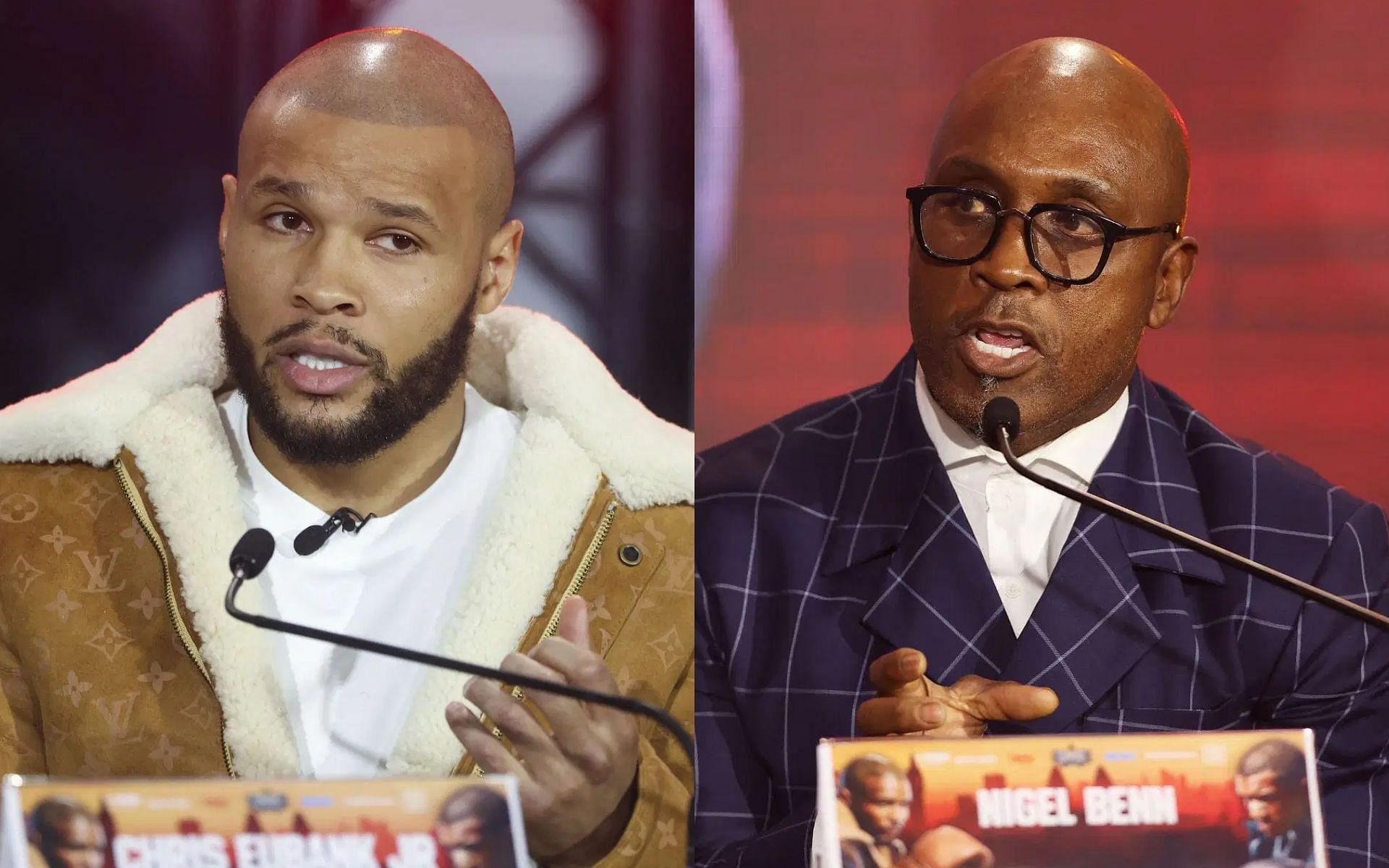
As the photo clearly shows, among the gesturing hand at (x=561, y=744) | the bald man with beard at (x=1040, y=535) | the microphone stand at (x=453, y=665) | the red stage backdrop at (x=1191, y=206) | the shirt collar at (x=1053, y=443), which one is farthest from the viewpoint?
the red stage backdrop at (x=1191, y=206)

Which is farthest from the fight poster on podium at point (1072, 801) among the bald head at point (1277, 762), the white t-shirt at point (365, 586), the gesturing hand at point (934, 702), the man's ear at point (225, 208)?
the man's ear at point (225, 208)

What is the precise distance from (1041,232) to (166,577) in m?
1.11

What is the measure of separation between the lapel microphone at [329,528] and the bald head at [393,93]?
39 cm

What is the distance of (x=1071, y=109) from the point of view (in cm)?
183

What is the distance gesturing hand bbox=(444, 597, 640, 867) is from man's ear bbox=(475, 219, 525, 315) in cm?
38

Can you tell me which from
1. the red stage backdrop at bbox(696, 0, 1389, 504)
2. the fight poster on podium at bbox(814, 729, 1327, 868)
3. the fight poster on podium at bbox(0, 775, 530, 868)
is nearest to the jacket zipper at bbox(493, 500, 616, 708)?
the red stage backdrop at bbox(696, 0, 1389, 504)

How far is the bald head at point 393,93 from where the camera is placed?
5.83ft

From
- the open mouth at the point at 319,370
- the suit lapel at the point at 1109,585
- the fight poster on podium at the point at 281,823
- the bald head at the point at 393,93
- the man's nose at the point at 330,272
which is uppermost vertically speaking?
the bald head at the point at 393,93

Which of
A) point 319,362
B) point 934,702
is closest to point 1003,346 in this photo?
point 934,702

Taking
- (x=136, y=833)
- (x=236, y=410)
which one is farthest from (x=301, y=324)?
(x=136, y=833)

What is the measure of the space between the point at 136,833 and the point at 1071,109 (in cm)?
130

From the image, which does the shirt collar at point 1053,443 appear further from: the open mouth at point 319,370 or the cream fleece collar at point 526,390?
the open mouth at point 319,370

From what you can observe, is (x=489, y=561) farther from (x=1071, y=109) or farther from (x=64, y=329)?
(x=1071, y=109)

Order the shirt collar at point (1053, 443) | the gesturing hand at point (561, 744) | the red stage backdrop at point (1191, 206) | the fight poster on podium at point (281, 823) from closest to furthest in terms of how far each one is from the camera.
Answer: the fight poster on podium at point (281, 823) < the gesturing hand at point (561, 744) < the shirt collar at point (1053, 443) < the red stage backdrop at point (1191, 206)
